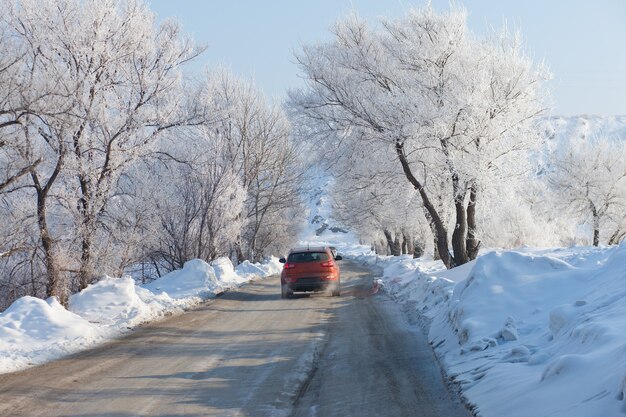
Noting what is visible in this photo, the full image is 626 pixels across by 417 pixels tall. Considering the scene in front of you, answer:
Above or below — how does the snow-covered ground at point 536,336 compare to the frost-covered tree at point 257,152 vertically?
below

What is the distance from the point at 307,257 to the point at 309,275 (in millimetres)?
848

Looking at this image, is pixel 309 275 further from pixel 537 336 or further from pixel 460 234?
pixel 537 336

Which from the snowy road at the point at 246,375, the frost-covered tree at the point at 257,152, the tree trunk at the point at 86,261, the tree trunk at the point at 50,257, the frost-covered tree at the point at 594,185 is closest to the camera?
the snowy road at the point at 246,375

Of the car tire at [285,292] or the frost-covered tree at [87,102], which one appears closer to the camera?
the frost-covered tree at [87,102]

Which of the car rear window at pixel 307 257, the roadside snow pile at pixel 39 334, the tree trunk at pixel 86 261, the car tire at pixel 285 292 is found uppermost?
the tree trunk at pixel 86 261

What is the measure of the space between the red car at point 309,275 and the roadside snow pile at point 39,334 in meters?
8.31

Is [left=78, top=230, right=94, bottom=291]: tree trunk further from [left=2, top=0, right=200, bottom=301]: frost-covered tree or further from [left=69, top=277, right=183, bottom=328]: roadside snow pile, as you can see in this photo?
[left=69, top=277, right=183, bottom=328]: roadside snow pile

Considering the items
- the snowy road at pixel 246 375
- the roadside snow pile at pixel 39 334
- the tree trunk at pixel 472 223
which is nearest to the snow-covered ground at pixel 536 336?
the snowy road at pixel 246 375

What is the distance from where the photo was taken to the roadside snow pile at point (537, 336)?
5.03m

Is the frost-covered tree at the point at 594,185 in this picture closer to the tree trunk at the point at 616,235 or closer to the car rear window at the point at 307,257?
the tree trunk at the point at 616,235

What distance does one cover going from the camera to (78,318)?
12391 millimetres

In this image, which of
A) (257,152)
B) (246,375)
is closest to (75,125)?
(246,375)

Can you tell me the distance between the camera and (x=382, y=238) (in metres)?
73.9

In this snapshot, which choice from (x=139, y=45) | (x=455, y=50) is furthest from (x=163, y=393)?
(x=455, y=50)
